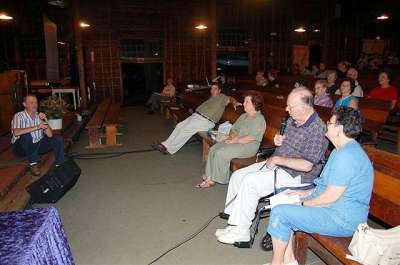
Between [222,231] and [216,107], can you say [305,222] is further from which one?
[216,107]

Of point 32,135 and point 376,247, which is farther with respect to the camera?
point 32,135

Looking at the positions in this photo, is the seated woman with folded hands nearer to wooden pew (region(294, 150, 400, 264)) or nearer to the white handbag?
wooden pew (region(294, 150, 400, 264))

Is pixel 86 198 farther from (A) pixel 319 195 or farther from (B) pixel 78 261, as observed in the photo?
(A) pixel 319 195

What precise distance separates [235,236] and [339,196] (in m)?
1.21

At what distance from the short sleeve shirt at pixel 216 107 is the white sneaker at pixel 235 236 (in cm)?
330

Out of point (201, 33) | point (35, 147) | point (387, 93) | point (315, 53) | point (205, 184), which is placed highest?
point (201, 33)

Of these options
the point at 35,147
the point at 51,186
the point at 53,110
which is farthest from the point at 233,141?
the point at 53,110

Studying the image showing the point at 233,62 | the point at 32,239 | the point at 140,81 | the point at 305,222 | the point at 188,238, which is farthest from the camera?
the point at 140,81

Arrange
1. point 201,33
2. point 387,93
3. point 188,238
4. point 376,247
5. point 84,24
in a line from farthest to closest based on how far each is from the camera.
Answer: point 201,33 → point 84,24 → point 387,93 → point 188,238 → point 376,247

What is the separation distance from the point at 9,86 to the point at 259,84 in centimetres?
685

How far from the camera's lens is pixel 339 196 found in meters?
2.38

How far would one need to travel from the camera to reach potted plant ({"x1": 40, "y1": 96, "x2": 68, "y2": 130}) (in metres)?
6.71

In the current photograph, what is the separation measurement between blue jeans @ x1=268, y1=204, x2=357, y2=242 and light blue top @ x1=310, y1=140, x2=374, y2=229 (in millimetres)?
37

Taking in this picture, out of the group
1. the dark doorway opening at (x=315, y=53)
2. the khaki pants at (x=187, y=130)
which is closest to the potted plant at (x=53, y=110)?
the khaki pants at (x=187, y=130)
